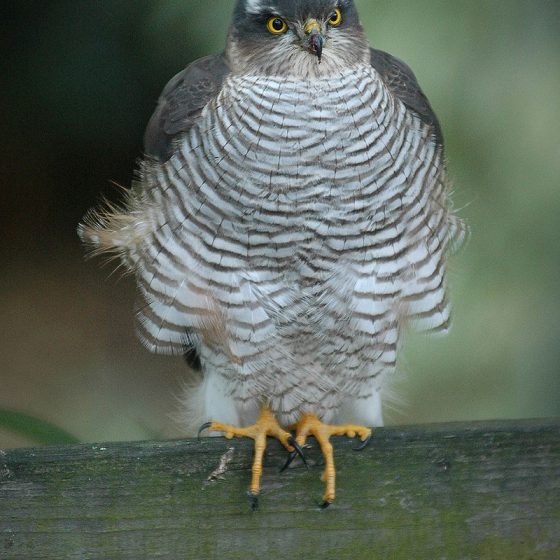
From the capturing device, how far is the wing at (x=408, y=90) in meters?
2.68

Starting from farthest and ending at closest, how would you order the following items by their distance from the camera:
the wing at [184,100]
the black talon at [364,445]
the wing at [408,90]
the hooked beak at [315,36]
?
the wing at [408,90], the wing at [184,100], the hooked beak at [315,36], the black talon at [364,445]

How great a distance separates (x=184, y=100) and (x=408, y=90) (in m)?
0.62

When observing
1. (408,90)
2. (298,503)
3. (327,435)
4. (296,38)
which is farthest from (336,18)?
(298,503)

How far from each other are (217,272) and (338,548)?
2.58ft

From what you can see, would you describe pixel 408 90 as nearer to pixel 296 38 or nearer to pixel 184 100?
pixel 296 38

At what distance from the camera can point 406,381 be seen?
2.96 m

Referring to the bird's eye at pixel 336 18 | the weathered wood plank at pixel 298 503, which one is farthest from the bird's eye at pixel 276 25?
the weathered wood plank at pixel 298 503

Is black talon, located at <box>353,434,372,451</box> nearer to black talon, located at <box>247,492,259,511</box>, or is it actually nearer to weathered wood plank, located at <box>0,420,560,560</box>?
→ weathered wood plank, located at <box>0,420,560,560</box>

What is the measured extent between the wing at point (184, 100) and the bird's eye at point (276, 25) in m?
0.16

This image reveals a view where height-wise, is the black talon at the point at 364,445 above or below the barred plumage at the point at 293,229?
below

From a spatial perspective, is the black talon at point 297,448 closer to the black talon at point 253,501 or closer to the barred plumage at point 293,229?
the black talon at point 253,501

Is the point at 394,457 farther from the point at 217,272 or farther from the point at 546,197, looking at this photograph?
the point at 546,197

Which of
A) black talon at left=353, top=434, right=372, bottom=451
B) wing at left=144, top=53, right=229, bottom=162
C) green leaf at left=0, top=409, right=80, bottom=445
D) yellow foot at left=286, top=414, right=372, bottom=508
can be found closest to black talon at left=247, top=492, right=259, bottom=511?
yellow foot at left=286, top=414, right=372, bottom=508

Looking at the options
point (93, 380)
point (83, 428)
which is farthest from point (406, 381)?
point (93, 380)
